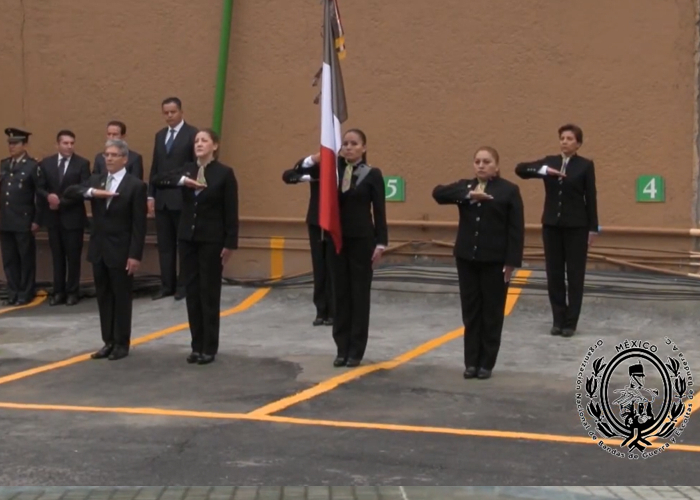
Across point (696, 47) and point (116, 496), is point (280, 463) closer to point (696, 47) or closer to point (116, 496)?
point (116, 496)

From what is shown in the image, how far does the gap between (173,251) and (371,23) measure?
3.29 m

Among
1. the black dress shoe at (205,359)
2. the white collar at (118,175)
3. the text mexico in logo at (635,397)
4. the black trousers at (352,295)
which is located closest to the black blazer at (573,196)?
the text mexico in logo at (635,397)

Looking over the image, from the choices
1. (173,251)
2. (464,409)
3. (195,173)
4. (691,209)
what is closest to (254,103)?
(173,251)

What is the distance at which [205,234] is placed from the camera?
33.2 ft

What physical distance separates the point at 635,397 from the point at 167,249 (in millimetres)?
6542

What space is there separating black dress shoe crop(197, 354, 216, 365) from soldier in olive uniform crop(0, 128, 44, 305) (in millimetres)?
4556

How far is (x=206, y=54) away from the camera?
14180 millimetres

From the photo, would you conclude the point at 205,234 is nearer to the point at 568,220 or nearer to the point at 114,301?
the point at 114,301

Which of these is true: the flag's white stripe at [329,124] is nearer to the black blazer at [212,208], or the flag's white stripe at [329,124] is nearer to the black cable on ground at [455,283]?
the black blazer at [212,208]

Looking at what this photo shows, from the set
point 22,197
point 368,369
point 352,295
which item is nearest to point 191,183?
point 352,295

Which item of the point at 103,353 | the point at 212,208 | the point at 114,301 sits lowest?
the point at 103,353

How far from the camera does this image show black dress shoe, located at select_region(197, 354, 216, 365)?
10.1 metres

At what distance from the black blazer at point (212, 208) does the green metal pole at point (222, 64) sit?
3.85m

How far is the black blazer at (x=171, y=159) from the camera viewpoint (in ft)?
44.1
